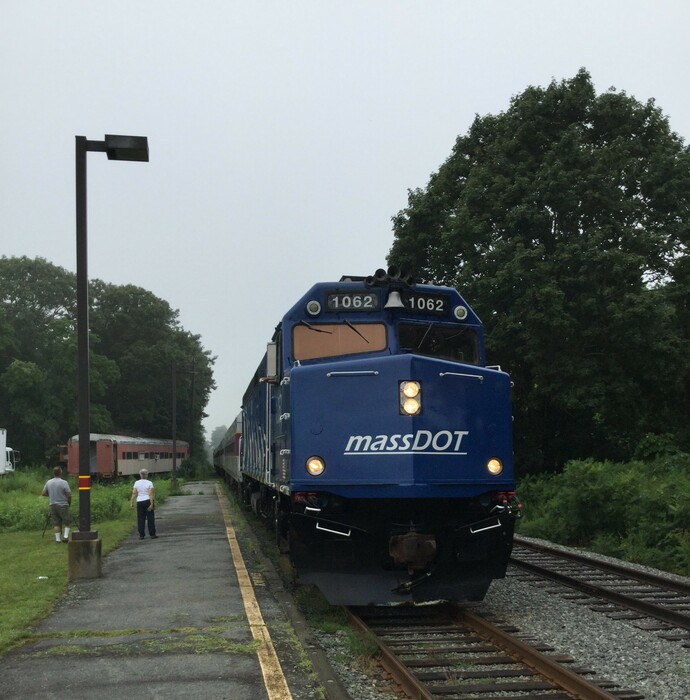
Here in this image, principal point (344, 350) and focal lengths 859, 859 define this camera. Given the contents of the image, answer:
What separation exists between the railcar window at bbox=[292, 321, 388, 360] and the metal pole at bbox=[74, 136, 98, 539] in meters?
3.96

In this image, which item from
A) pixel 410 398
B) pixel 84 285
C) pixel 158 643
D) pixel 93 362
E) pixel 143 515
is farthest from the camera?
pixel 93 362

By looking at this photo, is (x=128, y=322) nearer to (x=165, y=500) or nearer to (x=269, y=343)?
(x=165, y=500)

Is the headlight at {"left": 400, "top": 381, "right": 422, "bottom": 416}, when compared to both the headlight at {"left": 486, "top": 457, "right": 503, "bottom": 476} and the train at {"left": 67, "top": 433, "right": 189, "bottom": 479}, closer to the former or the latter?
the headlight at {"left": 486, "top": 457, "right": 503, "bottom": 476}

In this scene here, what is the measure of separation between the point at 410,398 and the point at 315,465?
1167mm

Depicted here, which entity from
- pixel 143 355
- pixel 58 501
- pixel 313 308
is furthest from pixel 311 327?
pixel 143 355

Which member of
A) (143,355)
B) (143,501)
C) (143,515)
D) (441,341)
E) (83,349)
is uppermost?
(143,355)

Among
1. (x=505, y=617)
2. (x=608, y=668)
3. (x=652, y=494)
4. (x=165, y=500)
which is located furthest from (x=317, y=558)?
(x=165, y=500)

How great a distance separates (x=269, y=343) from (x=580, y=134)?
693 inches

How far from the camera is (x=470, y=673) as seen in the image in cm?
670

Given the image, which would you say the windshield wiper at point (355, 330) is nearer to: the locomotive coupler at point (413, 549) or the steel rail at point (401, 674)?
the locomotive coupler at point (413, 549)

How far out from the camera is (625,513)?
16484 millimetres

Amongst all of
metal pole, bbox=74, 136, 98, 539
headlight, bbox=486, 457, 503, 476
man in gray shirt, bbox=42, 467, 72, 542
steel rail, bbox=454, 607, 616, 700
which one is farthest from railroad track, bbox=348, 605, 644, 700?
man in gray shirt, bbox=42, 467, 72, 542

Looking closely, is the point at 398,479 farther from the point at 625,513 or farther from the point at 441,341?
the point at 625,513

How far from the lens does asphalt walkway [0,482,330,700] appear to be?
613cm
